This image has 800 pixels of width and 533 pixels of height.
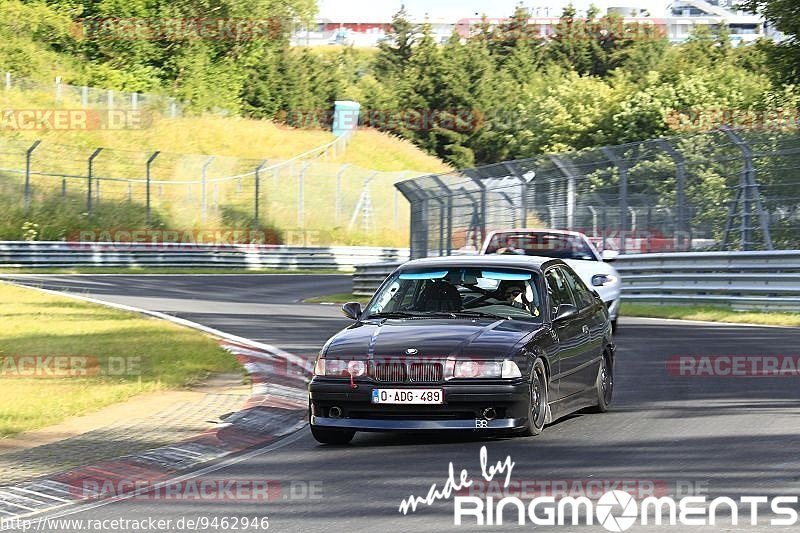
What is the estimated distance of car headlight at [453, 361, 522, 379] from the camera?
10047 millimetres

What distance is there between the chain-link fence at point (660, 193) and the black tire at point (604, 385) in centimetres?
1358

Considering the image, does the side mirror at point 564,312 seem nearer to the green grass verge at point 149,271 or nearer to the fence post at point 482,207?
the fence post at point 482,207

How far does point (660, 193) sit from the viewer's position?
27.8 metres

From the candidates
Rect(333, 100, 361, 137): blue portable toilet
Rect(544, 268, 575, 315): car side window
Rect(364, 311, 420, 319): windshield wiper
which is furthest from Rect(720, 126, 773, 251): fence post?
Rect(333, 100, 361, 137): blue portable toilet

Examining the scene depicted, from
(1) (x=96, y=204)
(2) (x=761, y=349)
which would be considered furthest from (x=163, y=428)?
(1) (x=96, y=204)

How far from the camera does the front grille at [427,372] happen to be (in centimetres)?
1006

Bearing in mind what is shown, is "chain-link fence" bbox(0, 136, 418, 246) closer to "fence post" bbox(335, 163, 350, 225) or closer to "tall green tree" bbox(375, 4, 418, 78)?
"fence post" bbox(335, 163, 350, 225)

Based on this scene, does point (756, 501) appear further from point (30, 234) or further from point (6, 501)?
point (30, 234)

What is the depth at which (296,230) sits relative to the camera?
191ft

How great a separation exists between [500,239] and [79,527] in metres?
14.7

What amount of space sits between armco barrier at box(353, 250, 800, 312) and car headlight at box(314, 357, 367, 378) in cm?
1578

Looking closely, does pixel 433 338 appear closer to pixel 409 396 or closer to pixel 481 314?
pixel 409 396

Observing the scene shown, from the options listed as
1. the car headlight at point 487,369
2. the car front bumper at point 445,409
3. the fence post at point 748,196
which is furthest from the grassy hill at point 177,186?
the car headlight at point 487,369

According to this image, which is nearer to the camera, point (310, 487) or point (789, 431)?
point (310, 487)
